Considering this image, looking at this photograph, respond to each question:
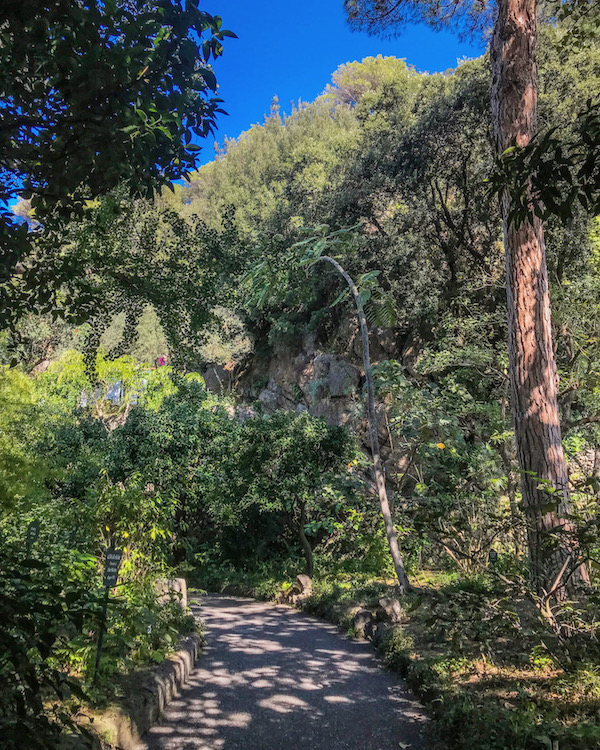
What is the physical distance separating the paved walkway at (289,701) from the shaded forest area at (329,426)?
383 mm

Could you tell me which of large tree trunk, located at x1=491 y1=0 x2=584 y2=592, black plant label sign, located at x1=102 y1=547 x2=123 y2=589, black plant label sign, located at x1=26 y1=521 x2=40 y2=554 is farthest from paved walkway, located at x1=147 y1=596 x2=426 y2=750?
large tree trunk, located at x1=491 y1=0 x2=584 y2=592

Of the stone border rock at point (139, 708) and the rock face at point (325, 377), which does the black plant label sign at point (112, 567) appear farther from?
the rock face at point (325, 377)

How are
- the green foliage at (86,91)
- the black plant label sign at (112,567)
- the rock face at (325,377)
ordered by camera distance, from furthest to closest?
the rock face at (325,377)
the black plant label sign at (112,567)
the green foliage at (86,91)

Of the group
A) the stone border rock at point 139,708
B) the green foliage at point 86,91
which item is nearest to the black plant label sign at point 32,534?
the stone border rock at point 139,708

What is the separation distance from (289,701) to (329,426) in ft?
24.3

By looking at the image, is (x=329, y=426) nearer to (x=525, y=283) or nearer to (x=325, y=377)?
(x=325, y=377)

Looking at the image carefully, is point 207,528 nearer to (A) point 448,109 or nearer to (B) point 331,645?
(B) point 331,645

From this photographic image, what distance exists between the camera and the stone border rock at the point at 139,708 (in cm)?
317

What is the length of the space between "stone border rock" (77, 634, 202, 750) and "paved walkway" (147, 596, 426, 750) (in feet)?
0.34

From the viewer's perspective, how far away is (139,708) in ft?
11.9

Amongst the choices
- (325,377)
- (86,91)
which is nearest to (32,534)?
(86,91)

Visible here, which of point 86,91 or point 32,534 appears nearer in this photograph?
point 86,91

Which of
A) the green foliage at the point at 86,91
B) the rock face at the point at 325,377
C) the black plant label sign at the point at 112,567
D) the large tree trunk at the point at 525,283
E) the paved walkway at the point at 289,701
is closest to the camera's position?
the green foliage at the point at 86,91

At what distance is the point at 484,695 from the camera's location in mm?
3736
